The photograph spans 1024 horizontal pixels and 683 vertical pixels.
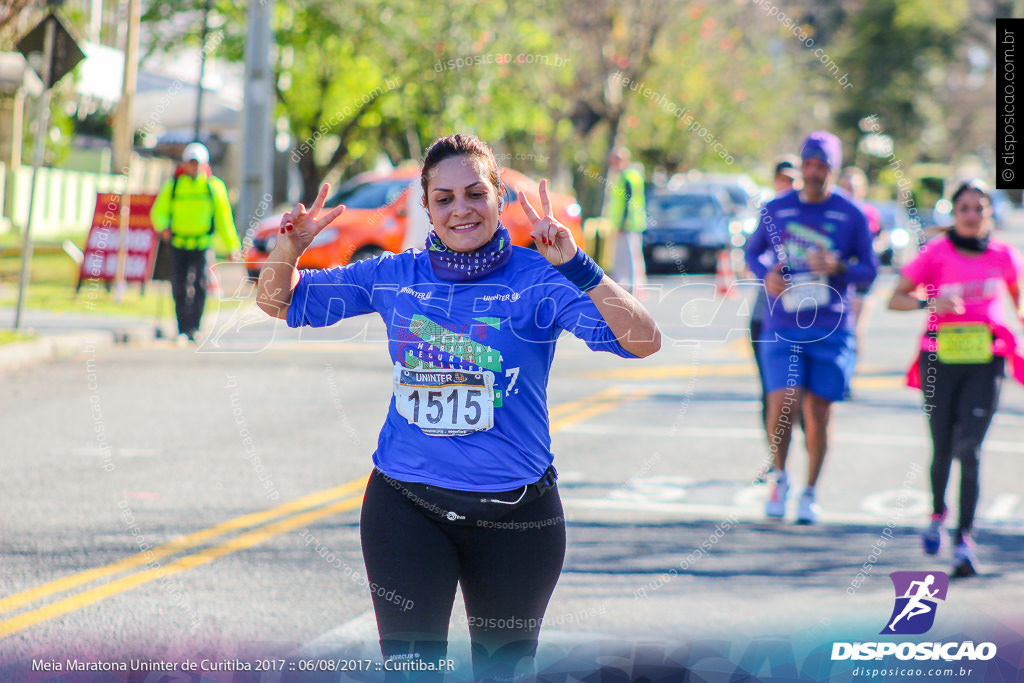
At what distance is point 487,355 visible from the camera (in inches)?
135

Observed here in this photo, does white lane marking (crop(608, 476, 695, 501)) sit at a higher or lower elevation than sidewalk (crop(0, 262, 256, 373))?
lower

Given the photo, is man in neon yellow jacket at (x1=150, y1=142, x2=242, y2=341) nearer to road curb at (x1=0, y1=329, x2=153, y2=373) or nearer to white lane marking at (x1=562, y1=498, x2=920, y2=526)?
road curb at (x1=0, y1=329, x2=153, y2=373)

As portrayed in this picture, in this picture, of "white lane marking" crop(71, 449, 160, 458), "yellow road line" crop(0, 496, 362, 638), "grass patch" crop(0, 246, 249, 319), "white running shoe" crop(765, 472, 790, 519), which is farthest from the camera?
"grass patch" crop(0, 246, 249, 319)

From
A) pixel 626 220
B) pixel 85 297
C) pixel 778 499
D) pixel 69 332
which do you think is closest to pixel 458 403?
pixel 778 499

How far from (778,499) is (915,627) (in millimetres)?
2467

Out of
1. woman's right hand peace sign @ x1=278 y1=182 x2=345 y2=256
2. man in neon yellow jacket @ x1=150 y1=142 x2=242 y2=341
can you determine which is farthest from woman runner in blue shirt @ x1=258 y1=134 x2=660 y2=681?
man in neon yellow jacket @ x1=150 y1=142 x2=242 y2=341

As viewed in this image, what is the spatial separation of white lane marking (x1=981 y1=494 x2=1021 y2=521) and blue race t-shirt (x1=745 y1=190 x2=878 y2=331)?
5.10ft

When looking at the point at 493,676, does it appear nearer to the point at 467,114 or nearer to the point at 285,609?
the point at 285,609

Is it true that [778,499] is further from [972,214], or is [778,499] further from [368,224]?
[368,224]

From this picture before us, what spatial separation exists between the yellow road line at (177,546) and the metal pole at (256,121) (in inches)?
358

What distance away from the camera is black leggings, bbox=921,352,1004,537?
6762mm

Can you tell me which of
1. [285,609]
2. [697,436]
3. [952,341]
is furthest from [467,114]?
[285,609]

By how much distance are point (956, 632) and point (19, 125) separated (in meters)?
28.1

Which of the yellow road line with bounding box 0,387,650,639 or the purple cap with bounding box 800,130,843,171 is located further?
the purple cap with bounding box 800,130,843,171
